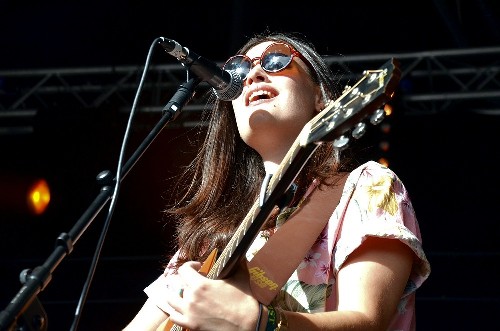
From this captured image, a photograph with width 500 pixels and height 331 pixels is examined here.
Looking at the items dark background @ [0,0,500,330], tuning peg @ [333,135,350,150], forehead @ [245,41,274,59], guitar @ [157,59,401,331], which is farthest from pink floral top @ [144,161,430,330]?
dark background @ [0,0,500,330]

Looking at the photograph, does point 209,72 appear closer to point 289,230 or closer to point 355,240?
point 289,230

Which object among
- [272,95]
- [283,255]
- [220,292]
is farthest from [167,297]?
[272,95]

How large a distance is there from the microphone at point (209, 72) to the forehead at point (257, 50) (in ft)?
1.04

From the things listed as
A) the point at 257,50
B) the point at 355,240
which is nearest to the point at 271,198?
the point at 355,240

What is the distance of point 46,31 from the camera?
7.22m

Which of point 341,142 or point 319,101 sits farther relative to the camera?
point 319,101

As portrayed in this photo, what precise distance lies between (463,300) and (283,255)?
14.1 feet

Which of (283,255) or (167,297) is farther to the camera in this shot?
(283,255)

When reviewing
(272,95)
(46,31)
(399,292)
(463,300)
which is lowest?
(463,300)

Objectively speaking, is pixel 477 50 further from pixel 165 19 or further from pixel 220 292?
pixel 220 292

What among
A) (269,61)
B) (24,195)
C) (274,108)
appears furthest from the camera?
(24,195)

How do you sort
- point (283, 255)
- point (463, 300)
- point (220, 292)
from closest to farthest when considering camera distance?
point (220, 292) < point (283, 255) < point (463, 300)

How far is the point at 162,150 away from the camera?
6.78 metres

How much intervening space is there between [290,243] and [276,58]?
0.80 metres
